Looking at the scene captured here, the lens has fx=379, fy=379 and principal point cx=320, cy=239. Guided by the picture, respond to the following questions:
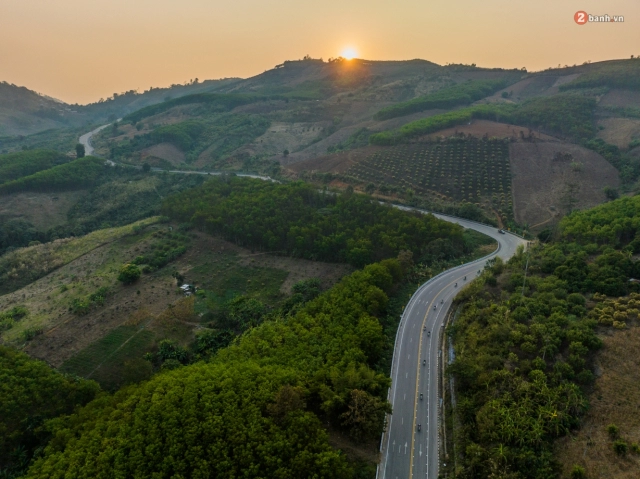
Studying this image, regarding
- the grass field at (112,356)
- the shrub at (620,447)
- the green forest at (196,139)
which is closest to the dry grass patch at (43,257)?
the grass field at (112,356)

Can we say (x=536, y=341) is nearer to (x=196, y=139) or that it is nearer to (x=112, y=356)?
(x=112, y=356)

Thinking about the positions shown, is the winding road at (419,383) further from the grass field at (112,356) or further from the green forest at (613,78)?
the green forest at (613,78)

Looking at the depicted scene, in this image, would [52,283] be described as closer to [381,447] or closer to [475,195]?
[381,447]

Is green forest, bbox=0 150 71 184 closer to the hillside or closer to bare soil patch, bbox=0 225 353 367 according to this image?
the hillside

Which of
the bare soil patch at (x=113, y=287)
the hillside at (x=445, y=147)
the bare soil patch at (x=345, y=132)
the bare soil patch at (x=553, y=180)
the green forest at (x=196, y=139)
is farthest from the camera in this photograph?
the green forest at (x=196, y=139)

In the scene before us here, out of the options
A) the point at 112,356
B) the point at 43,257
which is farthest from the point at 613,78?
the point at 43,257

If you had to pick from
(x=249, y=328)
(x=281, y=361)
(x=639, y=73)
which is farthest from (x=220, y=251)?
(x=639, y=73)
